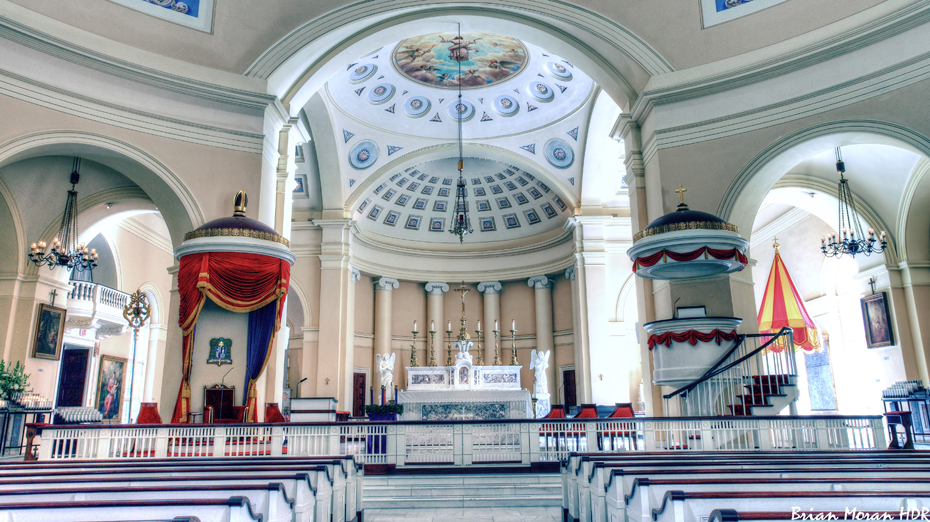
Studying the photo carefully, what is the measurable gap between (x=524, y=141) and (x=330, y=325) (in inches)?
309

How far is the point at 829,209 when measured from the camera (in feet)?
44.5

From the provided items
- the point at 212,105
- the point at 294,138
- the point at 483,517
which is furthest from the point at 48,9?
the point at 483,517

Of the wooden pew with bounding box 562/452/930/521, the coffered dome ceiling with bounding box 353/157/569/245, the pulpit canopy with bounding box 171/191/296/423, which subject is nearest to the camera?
the wooden pew with bounding box 562/452/930/521

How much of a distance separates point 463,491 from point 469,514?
33.7 inches

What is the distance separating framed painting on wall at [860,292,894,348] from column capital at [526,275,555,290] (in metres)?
9.18

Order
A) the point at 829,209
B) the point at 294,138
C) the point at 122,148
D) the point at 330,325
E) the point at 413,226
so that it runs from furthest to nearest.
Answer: the point at 413,226 → the point at 330,325 → the point at 829,209 → the point at 294,138 → the point at 122,148

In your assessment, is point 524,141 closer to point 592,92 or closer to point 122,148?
point 592,92

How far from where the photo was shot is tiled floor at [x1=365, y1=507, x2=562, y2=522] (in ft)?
19.1

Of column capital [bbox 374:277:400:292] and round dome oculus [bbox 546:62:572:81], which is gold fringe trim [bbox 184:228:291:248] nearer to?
round dome oculus [bbox 546:62:572:81]

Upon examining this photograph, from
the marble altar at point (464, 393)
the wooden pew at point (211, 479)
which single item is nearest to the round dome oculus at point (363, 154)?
the marble altar at point (464, 393)

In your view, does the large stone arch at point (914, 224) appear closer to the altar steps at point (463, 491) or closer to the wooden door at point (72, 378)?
the altar steps at point (463, 491)

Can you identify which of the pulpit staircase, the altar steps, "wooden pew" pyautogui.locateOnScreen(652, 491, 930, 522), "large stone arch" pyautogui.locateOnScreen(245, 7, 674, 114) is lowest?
the altar steps

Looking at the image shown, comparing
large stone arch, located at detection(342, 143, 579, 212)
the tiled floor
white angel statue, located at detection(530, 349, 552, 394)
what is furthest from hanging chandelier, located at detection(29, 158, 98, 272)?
white angel statue, located at detection(530, 349, 552, 394)

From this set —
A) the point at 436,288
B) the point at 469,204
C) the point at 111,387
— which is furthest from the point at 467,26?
the point at 111,387
